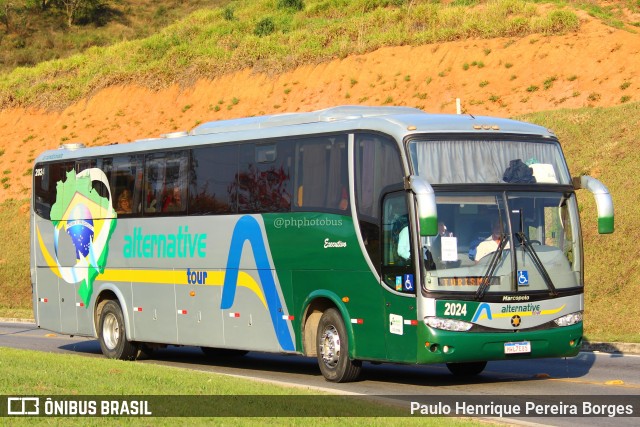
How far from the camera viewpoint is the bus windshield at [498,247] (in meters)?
14.6

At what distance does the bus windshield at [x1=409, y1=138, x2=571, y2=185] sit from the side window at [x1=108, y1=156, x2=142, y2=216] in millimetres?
7369

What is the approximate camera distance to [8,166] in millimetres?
60312

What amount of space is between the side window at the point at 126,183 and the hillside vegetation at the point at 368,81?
1066 centimetres

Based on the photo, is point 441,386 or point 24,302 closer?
point 441,386

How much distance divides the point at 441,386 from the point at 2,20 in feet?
256

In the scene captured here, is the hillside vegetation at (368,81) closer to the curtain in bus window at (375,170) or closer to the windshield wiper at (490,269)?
the windshield wiper at (490,269)

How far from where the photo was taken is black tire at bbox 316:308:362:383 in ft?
52.7

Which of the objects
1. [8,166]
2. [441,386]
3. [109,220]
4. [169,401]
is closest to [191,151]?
[109,220]

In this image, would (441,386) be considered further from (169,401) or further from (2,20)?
(2,20)

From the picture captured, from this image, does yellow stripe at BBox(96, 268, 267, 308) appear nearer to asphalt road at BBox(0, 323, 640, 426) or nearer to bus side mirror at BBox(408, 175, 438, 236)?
asphalt road at BBox(0, 323, 640, 426)

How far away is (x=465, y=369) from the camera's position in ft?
56.7

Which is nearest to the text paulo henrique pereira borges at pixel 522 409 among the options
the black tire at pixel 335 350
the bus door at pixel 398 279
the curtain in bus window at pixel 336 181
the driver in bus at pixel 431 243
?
the bus door at pixel 398 279

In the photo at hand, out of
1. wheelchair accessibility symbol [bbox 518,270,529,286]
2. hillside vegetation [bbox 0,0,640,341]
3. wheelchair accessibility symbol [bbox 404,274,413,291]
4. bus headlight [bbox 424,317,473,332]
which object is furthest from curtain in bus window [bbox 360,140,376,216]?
hillside vegetation [bbox 0,0,640,341]

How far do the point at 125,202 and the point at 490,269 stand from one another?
8.79m
